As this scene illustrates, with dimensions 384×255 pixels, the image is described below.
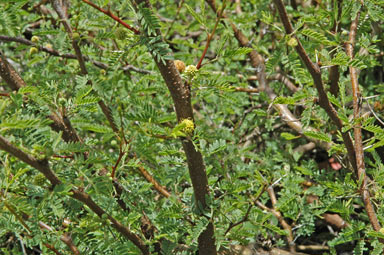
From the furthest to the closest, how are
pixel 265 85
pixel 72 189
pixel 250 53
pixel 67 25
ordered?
pixel 250 53, pixel 265 85, pixel 67 25, pixel 72 189

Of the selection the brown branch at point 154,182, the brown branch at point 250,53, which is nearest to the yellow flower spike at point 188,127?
the brown branch at point 154,182

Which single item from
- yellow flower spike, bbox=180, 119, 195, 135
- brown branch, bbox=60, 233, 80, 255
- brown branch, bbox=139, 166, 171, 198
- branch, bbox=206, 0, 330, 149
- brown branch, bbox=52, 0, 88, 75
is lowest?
brown branch, bbox=60, 233, 80, 255

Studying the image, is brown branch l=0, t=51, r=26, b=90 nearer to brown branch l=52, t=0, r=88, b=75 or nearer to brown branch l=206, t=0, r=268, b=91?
brown branch l=52, t=0, r=88, b=75

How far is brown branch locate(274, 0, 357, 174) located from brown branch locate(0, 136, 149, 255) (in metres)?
0.91

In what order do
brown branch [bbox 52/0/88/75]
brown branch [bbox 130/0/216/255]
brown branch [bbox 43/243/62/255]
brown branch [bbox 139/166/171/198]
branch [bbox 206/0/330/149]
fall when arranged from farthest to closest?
branch [bbox 206/0/330/149] → brown branch [bbox 139/166/171/198] → brown branch [bbox 52/0/88/75] → brown branch [bbox 43/243/62/255] → brown branch [bbox 130/0/216/255]

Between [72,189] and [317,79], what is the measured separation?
1.01 metres

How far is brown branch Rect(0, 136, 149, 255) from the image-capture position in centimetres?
111

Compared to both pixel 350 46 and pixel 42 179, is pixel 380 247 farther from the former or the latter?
pixel 42 179

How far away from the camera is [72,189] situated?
51.7 inches

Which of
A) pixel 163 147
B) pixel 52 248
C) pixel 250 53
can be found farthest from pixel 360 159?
pixel 52 248

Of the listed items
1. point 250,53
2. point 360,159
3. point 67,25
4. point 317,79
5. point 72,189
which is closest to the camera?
point 72,189

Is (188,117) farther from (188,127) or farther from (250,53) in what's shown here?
(250,53)

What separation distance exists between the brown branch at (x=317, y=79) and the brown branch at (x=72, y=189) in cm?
91

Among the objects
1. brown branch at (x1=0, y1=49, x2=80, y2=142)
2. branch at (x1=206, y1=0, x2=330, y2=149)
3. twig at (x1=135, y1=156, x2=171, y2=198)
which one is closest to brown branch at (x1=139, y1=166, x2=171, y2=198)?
twig at (x1=135, y1=156, x2=171, y2=198)
